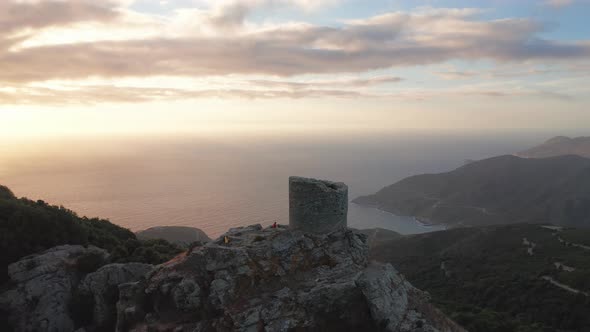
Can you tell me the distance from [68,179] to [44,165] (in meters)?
44.7

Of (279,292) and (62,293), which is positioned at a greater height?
(279,292)

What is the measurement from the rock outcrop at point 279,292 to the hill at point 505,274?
37.1 feet

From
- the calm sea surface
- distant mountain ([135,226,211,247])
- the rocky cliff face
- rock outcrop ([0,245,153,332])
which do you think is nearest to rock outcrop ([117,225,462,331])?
the rocky cliff face

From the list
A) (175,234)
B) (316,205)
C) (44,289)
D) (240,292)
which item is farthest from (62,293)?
(175,234)

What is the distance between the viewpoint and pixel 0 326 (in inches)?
501

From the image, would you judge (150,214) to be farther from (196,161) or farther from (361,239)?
(196,161)

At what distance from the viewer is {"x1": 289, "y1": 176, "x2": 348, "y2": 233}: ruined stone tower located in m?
12.5

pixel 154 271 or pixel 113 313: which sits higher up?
pixel 154 271

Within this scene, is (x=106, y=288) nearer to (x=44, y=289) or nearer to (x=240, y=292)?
(x=44, y=289)

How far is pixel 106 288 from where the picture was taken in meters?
13.8

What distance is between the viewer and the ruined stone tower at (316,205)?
1253cm

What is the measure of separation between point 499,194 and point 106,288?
382 ft

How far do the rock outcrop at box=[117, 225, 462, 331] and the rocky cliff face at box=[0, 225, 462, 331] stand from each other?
3cm

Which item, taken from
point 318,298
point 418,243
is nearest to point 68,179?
point 418,243
